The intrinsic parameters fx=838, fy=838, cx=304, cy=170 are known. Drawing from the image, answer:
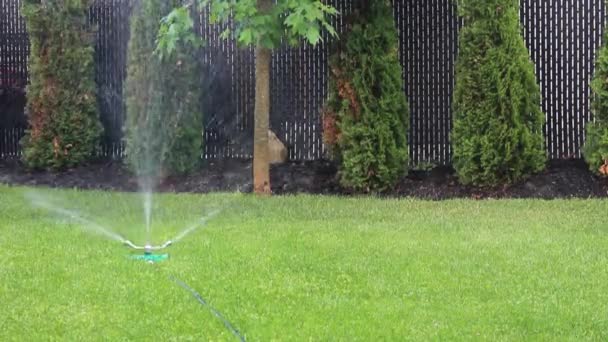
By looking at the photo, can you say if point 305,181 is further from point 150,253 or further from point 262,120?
point 150,253

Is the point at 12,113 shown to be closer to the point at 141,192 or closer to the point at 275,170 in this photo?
the point at 141,192

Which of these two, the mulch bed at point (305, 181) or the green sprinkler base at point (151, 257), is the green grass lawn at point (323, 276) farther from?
the mulch bed at point (305, 181)

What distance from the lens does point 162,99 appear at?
9664mm

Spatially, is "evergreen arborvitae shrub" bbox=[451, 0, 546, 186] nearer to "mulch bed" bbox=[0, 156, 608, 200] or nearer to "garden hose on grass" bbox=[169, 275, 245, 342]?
"mulch bed" bbox=[0, 156, 608, 200]

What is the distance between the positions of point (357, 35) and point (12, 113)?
5.18 m

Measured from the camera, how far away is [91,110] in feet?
33.8

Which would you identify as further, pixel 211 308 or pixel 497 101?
pixel 497 101

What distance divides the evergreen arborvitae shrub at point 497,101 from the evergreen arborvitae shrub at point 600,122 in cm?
50

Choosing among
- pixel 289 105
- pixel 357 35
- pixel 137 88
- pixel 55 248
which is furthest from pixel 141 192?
pixel 55 248

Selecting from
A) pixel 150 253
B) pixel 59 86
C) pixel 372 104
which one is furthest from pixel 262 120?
pixel 150 253

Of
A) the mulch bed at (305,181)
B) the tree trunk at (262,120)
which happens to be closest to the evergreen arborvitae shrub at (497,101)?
the mulch bed at (305,181)

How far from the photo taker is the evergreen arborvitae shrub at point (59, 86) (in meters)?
10.1

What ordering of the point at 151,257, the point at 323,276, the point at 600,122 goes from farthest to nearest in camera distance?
the point at 600,122 < the point at 151,257 < the point at 323,276

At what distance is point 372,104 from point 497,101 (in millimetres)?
1292
